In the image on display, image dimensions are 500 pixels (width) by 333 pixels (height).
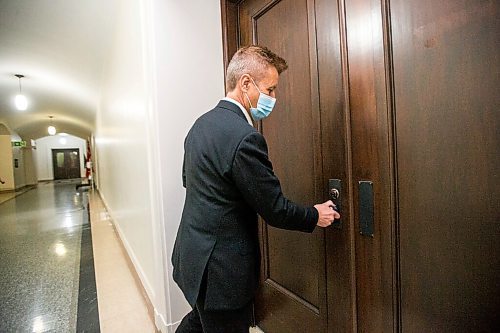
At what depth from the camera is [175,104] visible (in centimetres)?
170

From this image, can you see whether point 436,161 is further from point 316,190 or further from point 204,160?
point 204,160

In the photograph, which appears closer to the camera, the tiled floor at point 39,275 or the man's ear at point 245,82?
the man's ear at point 245,82

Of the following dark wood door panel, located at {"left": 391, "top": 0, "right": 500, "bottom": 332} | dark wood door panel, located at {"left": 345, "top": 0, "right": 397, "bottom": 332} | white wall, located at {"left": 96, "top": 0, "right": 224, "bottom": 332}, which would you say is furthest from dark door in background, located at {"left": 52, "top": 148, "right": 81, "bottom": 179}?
dark wood door panel, located at {"left": 391, "top": 0, "right": 500, "bottom": 332}

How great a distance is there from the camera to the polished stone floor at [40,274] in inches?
82.9

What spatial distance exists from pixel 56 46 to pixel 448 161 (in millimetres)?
4920

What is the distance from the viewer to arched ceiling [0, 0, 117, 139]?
9.52 feet

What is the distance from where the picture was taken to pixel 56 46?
3.93 meters

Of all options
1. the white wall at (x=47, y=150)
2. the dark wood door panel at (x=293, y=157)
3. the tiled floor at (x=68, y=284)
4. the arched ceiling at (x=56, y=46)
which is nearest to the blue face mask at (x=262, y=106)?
the dark wood door panel at (x=293, y=157)

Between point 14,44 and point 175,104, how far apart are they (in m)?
4.04

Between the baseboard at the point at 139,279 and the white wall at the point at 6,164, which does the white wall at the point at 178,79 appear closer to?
the baseboard at the point at 139,279

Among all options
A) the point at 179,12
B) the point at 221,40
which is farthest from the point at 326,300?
the point at 179,12

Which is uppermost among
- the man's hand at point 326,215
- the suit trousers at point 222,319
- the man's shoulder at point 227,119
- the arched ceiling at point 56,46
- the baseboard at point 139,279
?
the arched ceiling at point 56,46

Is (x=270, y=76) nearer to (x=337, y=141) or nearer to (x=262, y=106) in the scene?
(x=262, y=106)

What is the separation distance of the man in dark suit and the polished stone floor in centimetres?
164
